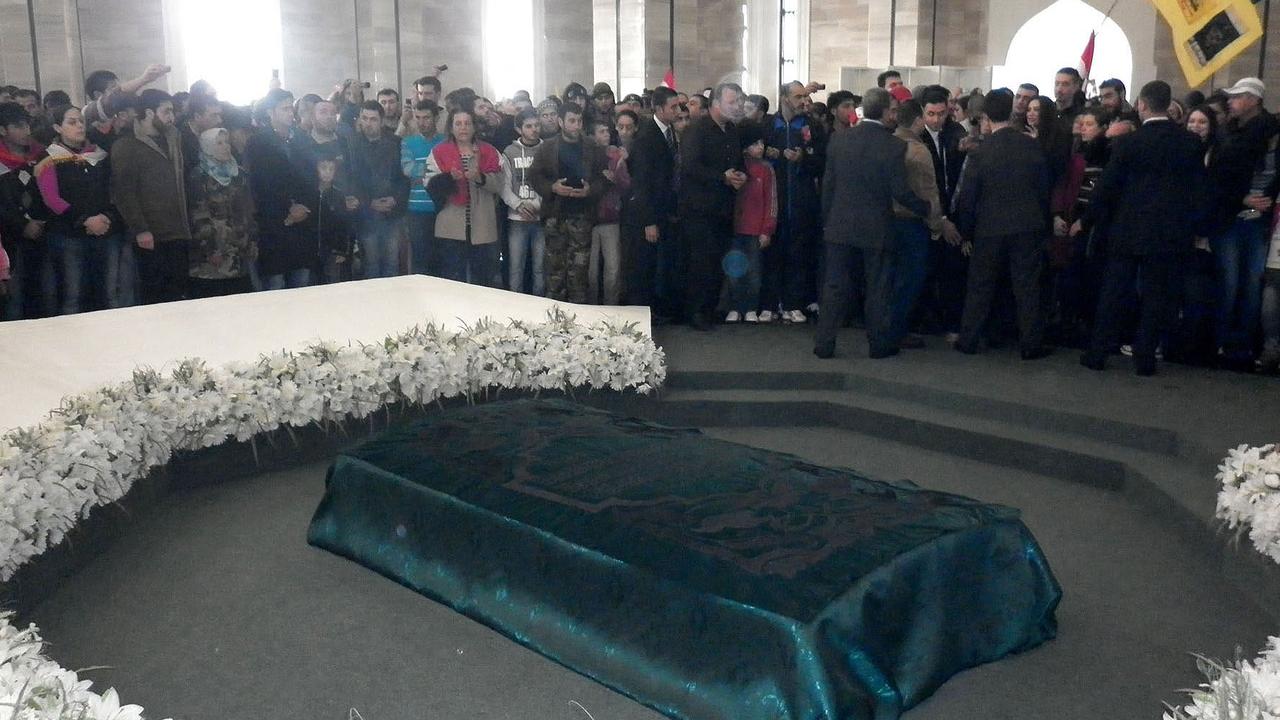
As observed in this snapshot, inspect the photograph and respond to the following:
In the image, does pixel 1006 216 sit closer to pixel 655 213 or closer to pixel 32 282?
pixel 655 213

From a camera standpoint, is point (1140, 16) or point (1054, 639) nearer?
point (1054, 639)

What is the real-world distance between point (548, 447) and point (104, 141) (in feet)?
18.3

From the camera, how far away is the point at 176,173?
8094mm

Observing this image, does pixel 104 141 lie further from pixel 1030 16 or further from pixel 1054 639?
pixel 1030 16

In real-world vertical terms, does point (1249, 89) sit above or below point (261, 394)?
above

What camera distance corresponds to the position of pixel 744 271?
9.20 meters

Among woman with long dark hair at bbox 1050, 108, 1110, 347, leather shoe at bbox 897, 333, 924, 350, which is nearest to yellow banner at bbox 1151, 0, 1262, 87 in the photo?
woman with long dark hair at bbox 1050, 108, 1110, 347

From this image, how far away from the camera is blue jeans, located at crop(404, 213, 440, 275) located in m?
9.05

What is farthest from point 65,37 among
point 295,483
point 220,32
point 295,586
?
point 295,586

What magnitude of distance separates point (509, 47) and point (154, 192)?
1175 cm

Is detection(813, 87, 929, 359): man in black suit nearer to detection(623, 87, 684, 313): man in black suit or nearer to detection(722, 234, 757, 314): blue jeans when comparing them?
detection(722, 234, 757, 314): blue jeans

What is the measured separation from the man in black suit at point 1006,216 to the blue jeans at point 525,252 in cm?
317

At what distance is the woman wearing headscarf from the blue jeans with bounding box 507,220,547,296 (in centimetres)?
203

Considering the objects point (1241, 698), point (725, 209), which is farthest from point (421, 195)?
point (1241, 698)
